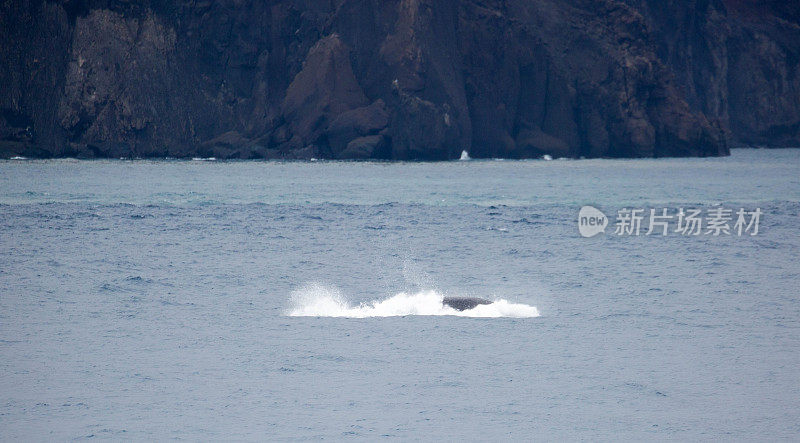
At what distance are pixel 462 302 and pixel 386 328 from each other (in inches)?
114

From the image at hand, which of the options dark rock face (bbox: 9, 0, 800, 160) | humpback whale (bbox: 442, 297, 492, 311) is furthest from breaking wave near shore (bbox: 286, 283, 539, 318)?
dark rock face (bbox: 9, 0, 800, 160)

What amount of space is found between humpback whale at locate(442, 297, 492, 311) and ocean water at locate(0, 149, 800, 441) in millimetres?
365

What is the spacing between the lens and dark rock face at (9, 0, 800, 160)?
12494cm

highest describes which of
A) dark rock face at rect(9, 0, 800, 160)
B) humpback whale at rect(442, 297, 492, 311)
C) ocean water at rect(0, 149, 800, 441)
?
dark rock face at rect(9, 0, 800, 160)

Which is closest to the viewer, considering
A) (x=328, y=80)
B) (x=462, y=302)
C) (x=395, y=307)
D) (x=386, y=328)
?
(x=386, y=328)

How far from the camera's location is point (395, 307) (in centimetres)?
2789

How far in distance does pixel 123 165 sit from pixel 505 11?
194ft

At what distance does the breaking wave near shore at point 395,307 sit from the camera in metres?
27.0

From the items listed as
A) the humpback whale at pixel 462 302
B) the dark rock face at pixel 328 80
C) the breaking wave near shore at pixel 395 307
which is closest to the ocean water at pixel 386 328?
the breaking wave near shore at pixel 395 307

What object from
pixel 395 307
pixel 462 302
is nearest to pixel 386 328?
pixel 395 307

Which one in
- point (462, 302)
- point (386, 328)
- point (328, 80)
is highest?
point (328, 80)

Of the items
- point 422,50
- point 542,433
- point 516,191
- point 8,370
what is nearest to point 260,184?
point 516,191

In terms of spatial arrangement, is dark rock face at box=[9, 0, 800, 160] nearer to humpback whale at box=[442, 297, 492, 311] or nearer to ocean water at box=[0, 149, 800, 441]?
ocean water at box=[0, 149, 800, 441]

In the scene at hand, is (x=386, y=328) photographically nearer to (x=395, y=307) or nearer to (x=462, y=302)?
(x=395, y=307)
